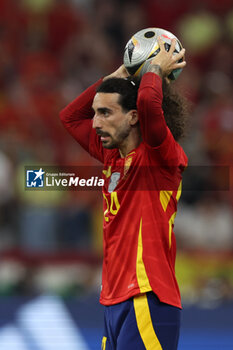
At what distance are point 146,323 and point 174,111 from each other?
1.12 meters

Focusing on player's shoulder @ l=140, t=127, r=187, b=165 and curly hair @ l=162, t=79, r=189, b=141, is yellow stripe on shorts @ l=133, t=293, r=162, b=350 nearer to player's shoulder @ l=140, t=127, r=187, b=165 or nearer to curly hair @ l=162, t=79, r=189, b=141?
player's shoulder @ l=140, t=127, r=187, b=165

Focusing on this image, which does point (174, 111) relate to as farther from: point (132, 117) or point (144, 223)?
point (144, 223)

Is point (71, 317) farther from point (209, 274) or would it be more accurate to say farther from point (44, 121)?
point (44, 121)

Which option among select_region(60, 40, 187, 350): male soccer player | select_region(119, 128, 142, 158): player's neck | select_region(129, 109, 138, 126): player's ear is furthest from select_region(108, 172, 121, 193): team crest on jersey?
select_region(129, 109, 138, 126): player's ear

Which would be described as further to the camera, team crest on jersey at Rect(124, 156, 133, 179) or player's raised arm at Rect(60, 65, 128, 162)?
player's raised arm at Rect(60, 65, 128, 162)

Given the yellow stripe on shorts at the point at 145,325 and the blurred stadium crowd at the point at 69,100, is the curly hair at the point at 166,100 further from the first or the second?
the blurred stadium crowd at the point at 69,100

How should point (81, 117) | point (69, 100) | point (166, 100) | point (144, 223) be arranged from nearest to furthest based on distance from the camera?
point (144, 223), point (166, 100), point (81, 117), point (69, 100)

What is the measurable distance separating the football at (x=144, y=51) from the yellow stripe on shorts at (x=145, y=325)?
3.85 feet

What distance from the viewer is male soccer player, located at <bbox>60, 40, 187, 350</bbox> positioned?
3.30 meters

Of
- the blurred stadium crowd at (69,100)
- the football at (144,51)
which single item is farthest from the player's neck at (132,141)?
the blurred stadium crowd at (69,100)

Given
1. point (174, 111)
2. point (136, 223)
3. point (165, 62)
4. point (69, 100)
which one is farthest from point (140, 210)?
point (69, 100)

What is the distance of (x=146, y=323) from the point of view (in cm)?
331

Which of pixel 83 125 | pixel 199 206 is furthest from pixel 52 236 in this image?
pixel 83 125

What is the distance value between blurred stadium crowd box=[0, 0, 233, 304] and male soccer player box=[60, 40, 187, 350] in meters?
1.97
